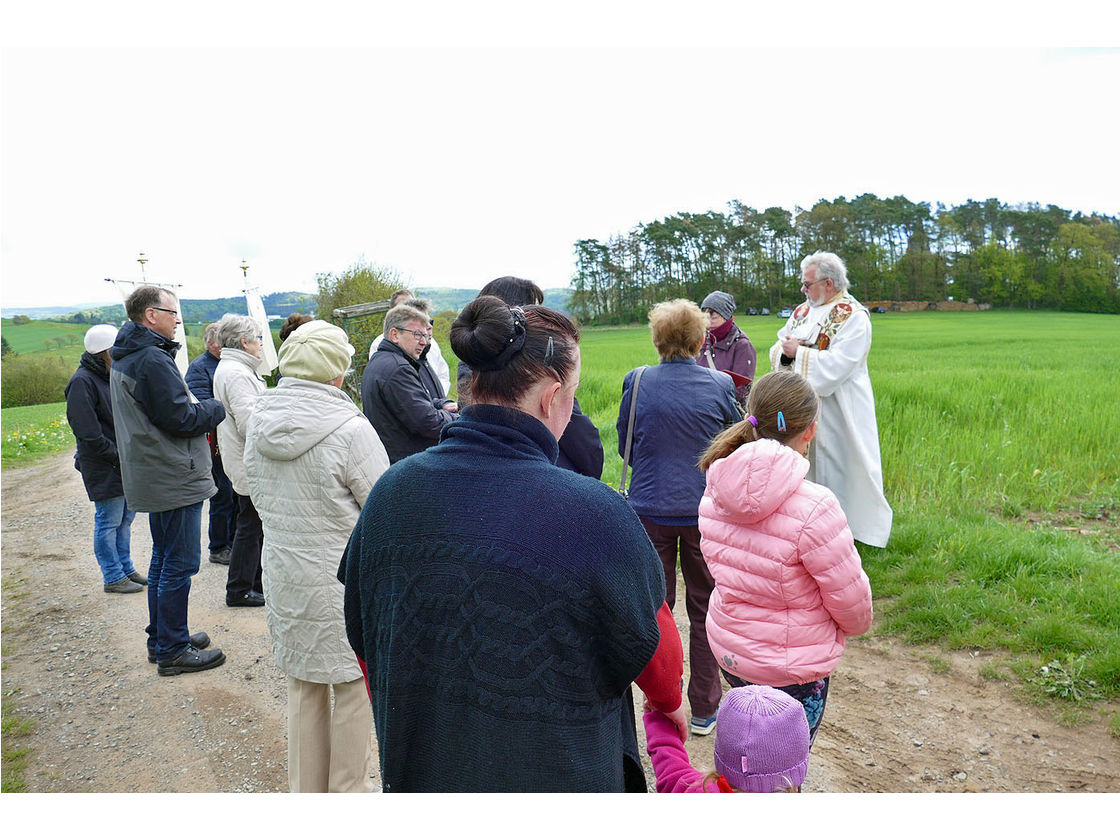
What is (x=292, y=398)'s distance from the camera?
2605 mm

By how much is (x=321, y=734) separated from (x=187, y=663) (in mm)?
1775

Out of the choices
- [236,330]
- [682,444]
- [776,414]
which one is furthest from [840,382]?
[236,330]

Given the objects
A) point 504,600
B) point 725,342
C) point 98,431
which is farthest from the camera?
point 725,342

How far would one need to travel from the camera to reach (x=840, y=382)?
4754mm

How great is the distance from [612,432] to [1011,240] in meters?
15.2

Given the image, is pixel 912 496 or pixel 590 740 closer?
pixel 590 740

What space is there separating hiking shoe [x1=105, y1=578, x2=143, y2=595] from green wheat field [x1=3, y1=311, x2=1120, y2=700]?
4.03 meters

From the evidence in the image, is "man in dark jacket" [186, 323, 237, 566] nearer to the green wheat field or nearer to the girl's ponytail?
the green wheat field

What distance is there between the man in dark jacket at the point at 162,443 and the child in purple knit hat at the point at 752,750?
328 cm

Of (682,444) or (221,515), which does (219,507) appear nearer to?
(221,515)

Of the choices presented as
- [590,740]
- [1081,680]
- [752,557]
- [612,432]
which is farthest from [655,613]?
[612,432]

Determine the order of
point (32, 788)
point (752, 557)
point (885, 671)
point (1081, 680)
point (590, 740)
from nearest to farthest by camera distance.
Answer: point (590, 740) → point (752, 557) → point (32, 788) → point (1081, 680) → point (885, 671)

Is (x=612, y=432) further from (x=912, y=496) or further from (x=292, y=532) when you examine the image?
(x=292, y=532)

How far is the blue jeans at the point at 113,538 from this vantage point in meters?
5.26
